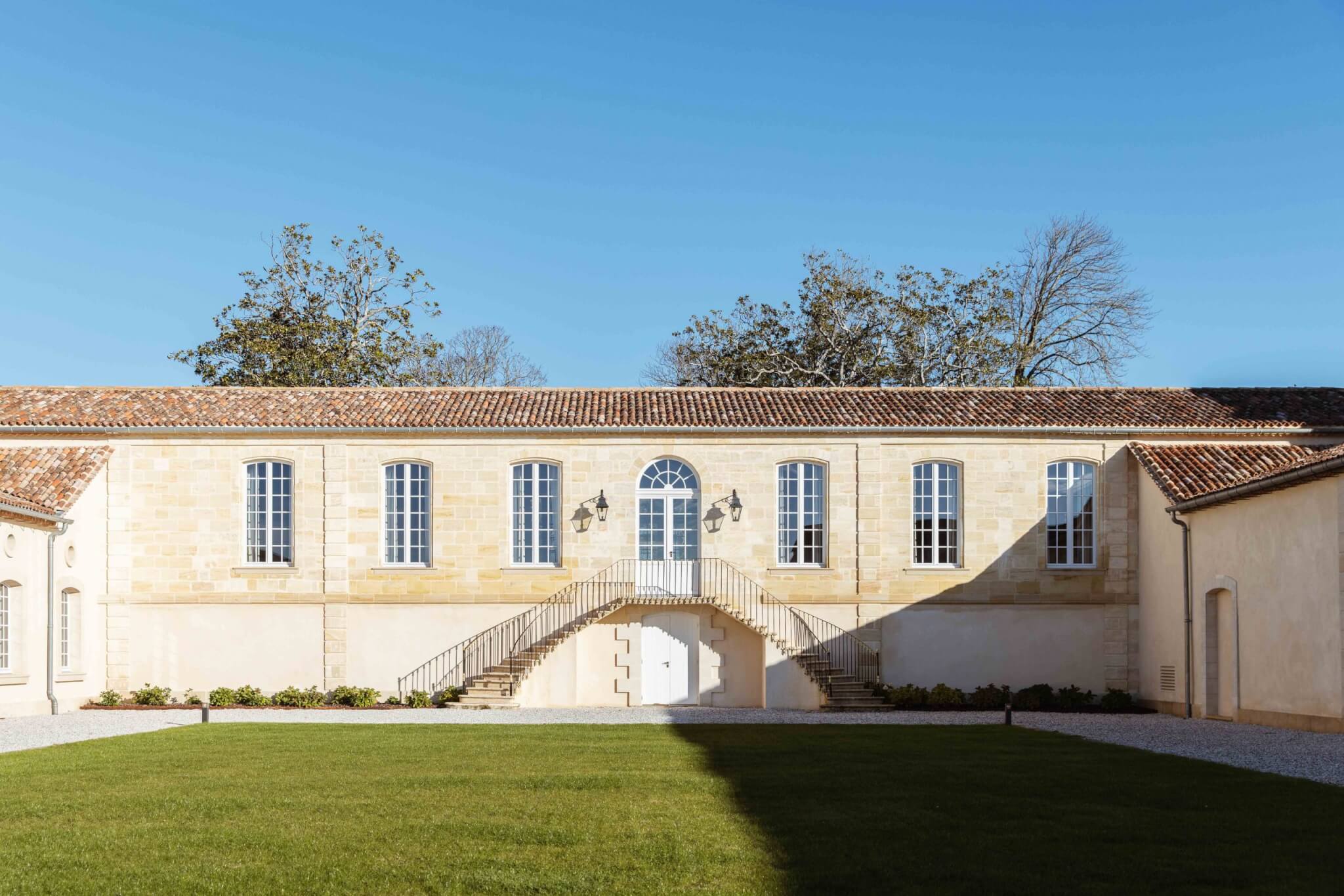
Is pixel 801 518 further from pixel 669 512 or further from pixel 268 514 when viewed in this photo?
pixel 268 514

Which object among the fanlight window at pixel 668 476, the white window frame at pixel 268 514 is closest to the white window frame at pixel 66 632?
the white window frame at pixel 268 514

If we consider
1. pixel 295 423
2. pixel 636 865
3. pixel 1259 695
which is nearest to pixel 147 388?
pixel 295 423

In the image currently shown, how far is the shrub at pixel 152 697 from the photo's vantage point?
28766 millimetres

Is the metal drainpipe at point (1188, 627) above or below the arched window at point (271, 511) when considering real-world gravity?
below

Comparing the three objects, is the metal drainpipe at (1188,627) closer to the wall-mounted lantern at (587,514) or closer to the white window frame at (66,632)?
the wall-mounted lantern at (587,514)

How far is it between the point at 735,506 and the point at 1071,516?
6.57 metres

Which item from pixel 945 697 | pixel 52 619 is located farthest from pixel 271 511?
pixel 945 697

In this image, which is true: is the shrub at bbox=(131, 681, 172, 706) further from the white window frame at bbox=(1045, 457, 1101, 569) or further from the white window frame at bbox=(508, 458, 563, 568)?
the white window frame at bbox=(1045, 457, 1101, 569)

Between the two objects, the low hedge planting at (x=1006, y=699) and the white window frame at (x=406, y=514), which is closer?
the low hedge planting at (x=1006, y=699)

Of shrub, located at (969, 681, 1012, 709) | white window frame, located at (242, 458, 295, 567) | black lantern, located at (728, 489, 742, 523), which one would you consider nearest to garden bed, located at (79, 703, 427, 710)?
white window frame, located at (242, 458, 295, 567)

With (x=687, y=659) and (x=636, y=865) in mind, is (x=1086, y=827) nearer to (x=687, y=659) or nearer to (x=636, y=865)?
(x=636, y=865)

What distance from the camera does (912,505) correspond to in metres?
29.9

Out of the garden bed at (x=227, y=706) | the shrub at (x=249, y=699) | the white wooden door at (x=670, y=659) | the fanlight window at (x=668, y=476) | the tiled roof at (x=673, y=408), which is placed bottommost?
the garden bed at (x=227, y=706)

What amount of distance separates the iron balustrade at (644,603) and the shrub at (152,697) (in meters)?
4.38
